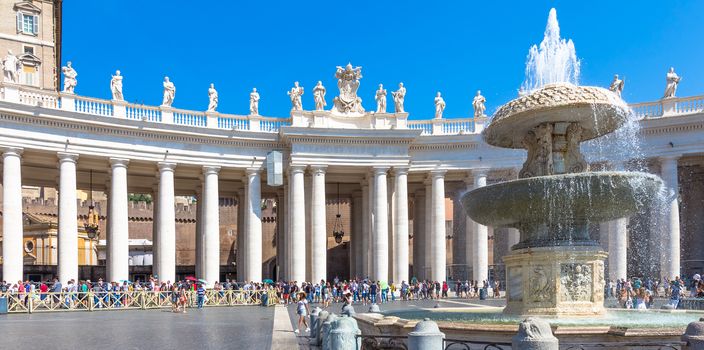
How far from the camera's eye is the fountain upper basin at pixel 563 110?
15.9 m

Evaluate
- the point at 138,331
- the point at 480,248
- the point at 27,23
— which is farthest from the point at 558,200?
the point at 27,23

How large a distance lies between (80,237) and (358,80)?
34.7 metres

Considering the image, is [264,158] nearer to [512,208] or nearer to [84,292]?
[84,292]

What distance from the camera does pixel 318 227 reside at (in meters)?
44.8

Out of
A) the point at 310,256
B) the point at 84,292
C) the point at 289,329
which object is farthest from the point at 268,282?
the point at 289,329

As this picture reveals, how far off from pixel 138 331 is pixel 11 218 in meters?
17.6

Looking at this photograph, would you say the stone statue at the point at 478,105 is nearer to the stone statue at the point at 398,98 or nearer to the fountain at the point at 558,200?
the stone statue at the point at 398,98

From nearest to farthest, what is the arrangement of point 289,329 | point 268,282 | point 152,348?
point 152,348 → point 289,329 → point 268,282

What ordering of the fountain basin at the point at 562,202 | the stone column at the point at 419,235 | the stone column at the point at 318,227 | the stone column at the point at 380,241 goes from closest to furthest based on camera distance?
the fountain basin at the point at 562,202 → the stone column at the point at 318,227 → the stone column at the point at 380,241 → the stone column at the point at 419,235

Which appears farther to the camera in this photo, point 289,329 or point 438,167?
point 438,167

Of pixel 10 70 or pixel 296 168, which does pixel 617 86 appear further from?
pixel 10 70

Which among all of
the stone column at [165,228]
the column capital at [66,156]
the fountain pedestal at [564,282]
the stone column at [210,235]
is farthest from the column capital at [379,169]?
the fountain pedestal at [564,282]

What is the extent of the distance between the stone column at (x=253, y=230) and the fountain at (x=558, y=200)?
28441 mm

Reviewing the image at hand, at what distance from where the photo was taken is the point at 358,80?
157 ft
